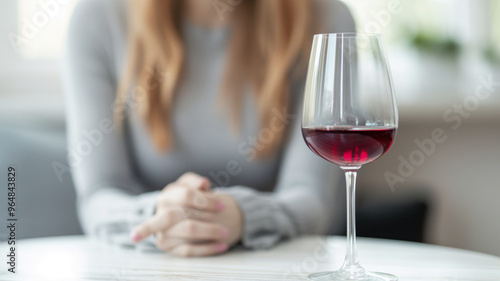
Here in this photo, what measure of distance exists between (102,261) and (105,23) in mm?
900

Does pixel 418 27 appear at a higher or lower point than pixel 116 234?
higher

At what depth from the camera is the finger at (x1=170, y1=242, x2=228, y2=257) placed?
997mm

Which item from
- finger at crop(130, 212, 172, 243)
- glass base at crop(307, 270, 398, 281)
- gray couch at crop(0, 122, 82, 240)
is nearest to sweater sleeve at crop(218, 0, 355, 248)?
finger at crop(130, 212, 172, 243)

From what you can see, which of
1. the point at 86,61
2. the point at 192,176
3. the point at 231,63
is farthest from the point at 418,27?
the point at 192,176

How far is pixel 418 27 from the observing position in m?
2.54

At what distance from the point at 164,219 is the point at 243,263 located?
0.65 ft

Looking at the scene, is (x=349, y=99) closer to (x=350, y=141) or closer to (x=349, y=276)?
(x=350, y=141)

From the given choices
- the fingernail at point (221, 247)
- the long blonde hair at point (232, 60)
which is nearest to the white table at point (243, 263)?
the fingernail at point (221, 247)

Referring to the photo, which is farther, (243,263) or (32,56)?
(32,56)

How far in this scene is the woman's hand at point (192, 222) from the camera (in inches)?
39.9

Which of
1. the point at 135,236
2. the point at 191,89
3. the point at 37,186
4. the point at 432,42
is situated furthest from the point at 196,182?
the point at 432,42

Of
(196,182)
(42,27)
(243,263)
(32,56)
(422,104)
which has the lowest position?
(243,263)

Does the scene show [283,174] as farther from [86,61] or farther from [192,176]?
[86,61]

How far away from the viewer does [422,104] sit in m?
2.44
